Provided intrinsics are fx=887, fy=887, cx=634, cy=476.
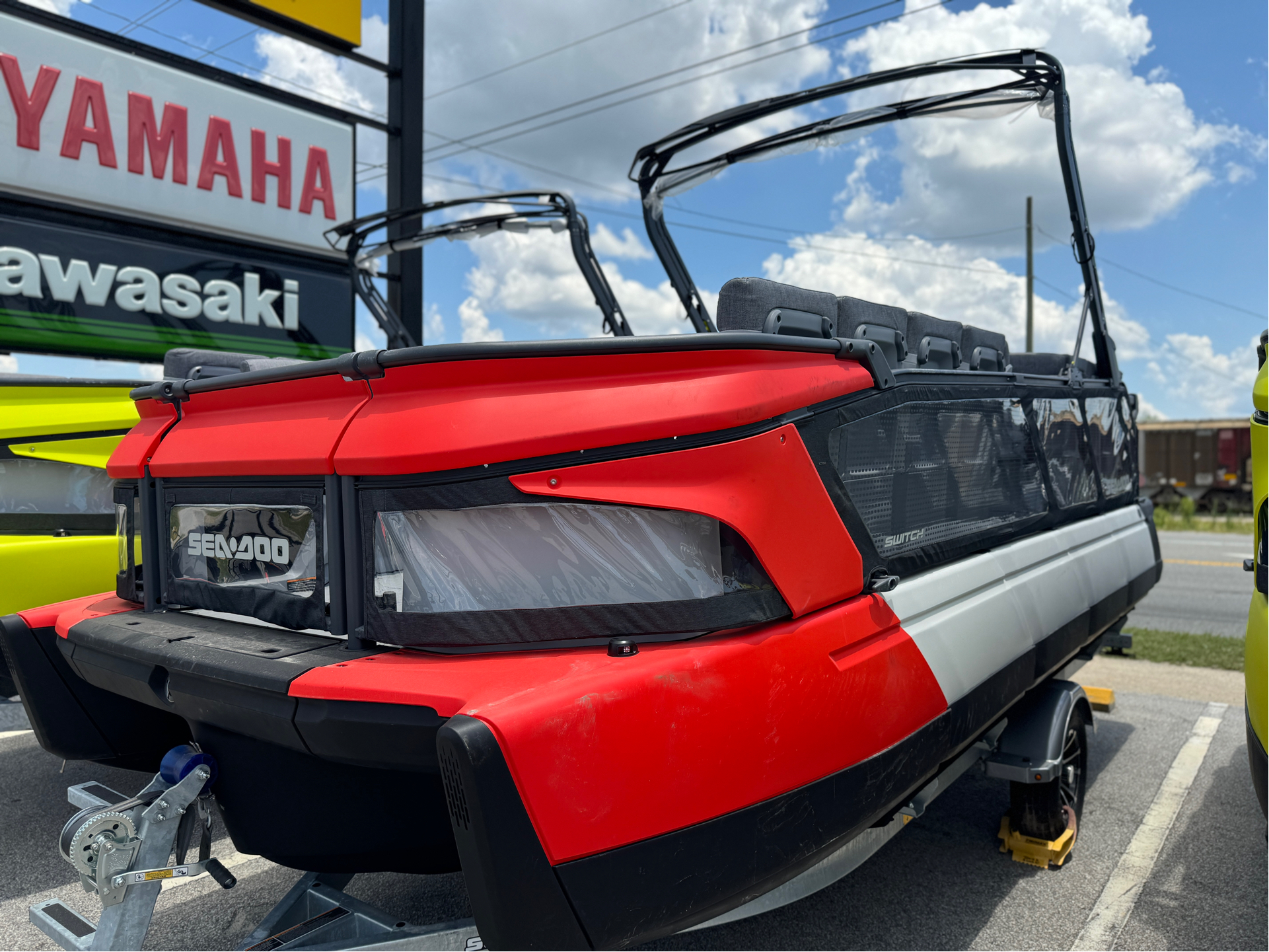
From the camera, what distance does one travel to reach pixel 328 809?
2.05 m

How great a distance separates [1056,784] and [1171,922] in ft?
1.69

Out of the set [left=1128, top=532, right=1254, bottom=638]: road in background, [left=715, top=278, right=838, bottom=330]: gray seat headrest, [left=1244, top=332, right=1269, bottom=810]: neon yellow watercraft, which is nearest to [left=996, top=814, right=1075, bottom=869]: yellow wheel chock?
[left=1244, top=332, right=1269, bottom=810]: neon yellow watercraft

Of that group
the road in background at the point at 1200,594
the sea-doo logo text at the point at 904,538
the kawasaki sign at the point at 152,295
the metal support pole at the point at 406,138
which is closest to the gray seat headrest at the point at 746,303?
the sea-doo logo text at the point at 904,538

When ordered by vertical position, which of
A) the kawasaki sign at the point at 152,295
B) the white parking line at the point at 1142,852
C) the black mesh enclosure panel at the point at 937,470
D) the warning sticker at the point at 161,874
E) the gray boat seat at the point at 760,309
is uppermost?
the kawasaki sign at the point at 152,295

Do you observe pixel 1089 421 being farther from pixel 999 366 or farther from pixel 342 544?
Result: pixel 342 544

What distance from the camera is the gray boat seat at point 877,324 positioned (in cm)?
297

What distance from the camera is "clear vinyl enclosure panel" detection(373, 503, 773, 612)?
71.7 inches

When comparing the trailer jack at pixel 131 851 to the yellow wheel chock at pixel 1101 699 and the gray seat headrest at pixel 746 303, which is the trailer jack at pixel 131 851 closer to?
the gray seat headrest at pixel 746 303

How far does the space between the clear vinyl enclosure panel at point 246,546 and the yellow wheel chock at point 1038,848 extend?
263cm

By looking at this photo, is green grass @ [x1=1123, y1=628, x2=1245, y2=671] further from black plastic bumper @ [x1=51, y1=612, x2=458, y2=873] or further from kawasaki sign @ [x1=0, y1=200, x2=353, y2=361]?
kawasaki sign @ [x1=0, y1=200, x2=353, y2=361]

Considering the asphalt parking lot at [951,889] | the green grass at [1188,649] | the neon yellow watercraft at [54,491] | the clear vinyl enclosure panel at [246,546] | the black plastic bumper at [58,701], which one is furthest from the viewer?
the green grass at [1188,649]

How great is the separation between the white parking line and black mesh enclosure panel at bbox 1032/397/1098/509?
131 centimetres

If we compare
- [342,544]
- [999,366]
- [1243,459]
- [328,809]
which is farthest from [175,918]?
[1243,459]

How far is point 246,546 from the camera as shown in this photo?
2.25 metres
